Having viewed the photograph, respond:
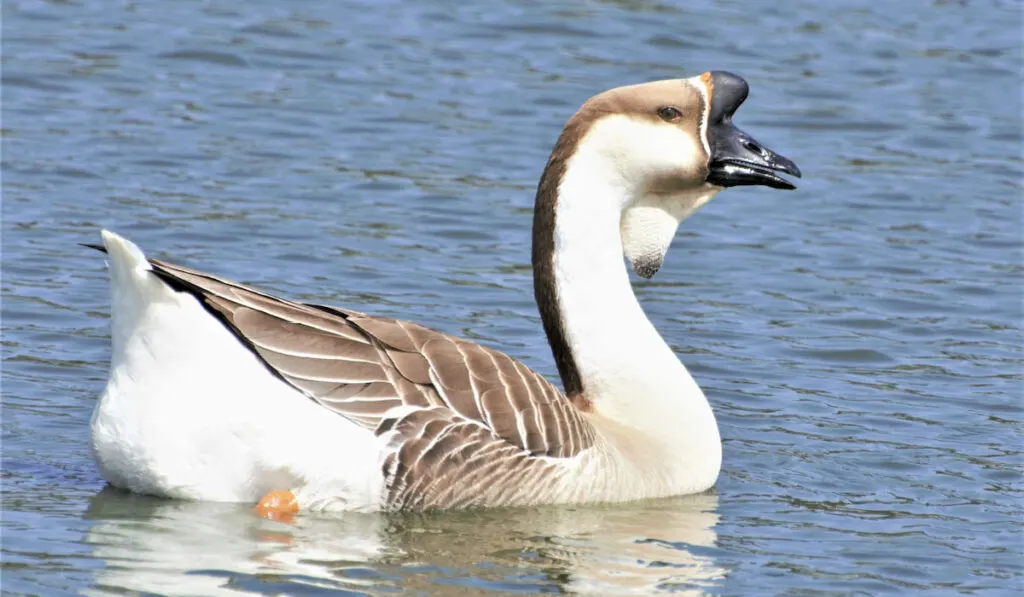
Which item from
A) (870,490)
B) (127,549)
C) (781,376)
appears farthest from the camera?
(781,376)

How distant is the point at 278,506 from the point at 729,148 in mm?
2724

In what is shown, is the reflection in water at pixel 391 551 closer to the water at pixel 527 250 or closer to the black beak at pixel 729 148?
the water at pixel 527 250

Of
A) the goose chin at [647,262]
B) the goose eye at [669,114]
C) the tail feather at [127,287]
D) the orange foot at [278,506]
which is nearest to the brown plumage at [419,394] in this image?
the tail feather at [127,287]

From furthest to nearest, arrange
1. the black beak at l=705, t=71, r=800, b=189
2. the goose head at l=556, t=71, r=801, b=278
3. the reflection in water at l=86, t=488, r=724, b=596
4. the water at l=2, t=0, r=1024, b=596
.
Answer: the black beak at l=705, t=71, r=800, b=189 → the goose head at l=556, t=71, r=801, b=278 → the water at l=2, t=0, r=1024, b=596 → the reflection in water at l=86, t=488, r=724, b=596

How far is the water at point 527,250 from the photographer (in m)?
7.35

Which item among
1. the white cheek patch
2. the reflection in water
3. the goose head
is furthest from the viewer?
the white cheek patch

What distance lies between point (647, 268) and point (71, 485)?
2901 mm

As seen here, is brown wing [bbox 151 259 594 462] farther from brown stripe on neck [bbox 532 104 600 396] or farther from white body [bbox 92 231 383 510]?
brown stripe on neck [bbox 532 104 600 396]

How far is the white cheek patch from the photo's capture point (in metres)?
8.56

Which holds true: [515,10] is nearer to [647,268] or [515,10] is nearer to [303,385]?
[647,268]

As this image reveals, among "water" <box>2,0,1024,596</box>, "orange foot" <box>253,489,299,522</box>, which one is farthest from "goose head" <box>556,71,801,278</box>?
"orange foot" <box>253,489,299,522</box>

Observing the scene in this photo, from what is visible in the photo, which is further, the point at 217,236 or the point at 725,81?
the point at 217,236

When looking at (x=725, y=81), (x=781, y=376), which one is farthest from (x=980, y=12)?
(x=725, y=81)

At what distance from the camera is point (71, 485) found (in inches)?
313
